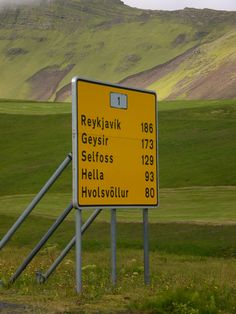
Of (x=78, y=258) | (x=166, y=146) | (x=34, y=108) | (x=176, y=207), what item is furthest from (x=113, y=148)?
(x=34, y=108)

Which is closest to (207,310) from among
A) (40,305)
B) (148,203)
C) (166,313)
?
(166,313)

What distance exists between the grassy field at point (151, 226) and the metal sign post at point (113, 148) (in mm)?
1581

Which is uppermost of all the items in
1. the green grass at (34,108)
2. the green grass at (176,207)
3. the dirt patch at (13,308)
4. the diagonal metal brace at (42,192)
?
the green grass at (34,108)

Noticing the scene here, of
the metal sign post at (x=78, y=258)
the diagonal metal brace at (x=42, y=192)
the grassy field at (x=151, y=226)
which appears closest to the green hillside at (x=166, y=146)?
the grassy field at (x=151, y=226)

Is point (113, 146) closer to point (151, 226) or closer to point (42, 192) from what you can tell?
point (42, 192)

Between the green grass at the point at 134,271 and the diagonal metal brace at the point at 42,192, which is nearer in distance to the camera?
the green grass at the point at 134,271

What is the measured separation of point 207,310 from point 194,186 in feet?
130

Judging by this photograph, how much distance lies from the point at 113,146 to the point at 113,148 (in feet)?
0.12

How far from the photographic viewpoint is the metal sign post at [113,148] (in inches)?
533

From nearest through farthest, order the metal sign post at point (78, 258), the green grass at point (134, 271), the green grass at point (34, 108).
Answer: the green grass at point (134, 271) → the metal sign post at point (78, 258) → the green grass at point (34, 108)

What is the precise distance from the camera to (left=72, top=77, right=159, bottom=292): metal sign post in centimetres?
1354

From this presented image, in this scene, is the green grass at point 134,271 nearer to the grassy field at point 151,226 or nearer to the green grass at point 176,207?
the grassy field at point 151,226

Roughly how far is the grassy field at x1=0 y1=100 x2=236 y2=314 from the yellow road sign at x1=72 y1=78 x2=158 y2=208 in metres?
1.72

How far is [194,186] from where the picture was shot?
167ft
